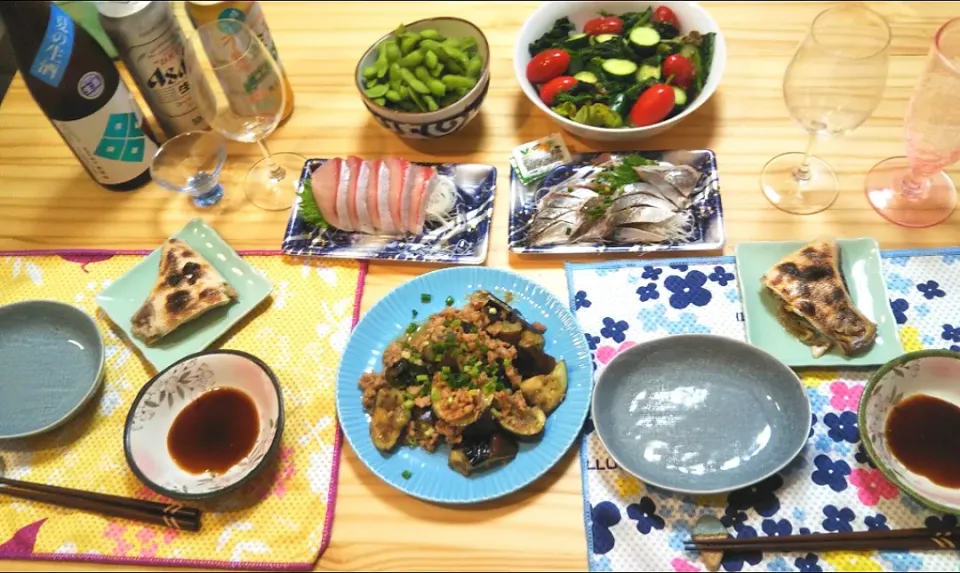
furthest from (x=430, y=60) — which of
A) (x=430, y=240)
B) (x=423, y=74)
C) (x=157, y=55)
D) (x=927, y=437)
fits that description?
(x=927, y=437)

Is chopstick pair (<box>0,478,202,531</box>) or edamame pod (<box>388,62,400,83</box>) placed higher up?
edamame pod (<box>388,62,400,83</box>)

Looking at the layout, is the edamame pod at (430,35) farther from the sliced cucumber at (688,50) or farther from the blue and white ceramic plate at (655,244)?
the sliced cucumber at (688,50)

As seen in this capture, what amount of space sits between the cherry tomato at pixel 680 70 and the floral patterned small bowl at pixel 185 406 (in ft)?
4.53

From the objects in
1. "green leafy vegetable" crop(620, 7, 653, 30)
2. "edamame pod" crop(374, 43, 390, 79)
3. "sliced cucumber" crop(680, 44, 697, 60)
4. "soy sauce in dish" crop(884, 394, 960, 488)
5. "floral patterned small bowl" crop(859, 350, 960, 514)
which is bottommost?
"soy sauce in dish" crop(884, 394, 960, 488)

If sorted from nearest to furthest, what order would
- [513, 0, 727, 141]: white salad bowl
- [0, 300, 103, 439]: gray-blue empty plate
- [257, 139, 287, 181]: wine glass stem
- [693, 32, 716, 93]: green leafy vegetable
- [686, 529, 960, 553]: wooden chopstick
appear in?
[686, 529, 960, 553]: wooden chopstick
[0, 300, 103, 439]: gray-blue empty plate
[513, 0, 727, 141]: white salad bowl
[693, 32, 716, 93]: green leafy vegetable
[257, 139, 287, 181]: wine glass stem

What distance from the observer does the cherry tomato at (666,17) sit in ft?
6.79

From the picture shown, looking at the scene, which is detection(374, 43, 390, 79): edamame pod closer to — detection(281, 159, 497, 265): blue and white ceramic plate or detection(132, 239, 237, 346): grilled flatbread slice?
detection(281, 159, 497, 265): blue and white ceramic plate

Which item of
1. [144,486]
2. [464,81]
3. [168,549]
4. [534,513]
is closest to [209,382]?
[144,486]

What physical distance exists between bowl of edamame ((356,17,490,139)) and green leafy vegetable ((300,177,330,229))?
0.31 m

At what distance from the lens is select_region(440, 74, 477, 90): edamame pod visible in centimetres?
191

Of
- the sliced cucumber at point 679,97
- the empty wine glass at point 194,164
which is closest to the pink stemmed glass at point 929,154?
the sliced cucumber at point 679,97

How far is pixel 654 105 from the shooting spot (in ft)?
6.10

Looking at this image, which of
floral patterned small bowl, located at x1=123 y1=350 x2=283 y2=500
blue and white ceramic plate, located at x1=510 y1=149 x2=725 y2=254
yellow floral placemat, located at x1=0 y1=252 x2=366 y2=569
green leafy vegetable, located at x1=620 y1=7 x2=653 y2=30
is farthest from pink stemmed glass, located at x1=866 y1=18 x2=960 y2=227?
floral patterned small bowl, located at x1=123 y1=350 x2=283 y2=500

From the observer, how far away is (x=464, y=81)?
1.91 m
